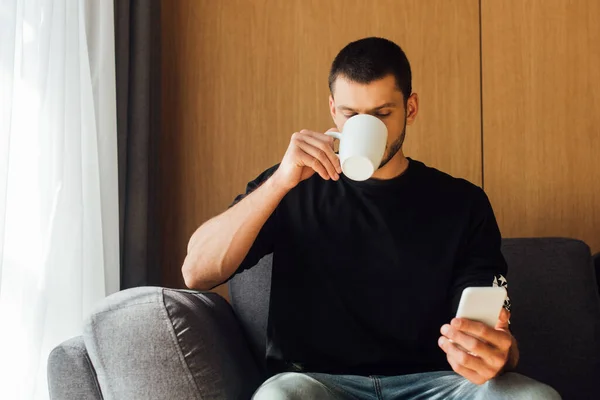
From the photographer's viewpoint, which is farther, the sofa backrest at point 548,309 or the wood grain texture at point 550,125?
the wood grain texture at point 550,125

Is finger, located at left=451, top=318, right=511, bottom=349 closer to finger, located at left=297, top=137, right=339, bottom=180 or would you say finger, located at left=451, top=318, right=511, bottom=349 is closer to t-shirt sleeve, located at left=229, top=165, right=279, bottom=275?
finger, located at left=297, top=137, right=339, bottom=180

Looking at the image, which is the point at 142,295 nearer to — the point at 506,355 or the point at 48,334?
the point at 48,334

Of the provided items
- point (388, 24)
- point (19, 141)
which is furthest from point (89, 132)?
point (388, 24)

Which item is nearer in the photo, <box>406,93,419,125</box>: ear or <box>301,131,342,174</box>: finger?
<box>301,131,342,174</box>: finger

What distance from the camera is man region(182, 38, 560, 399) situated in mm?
1444

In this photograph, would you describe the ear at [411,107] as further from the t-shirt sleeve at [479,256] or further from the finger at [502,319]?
the finger at [502,319]

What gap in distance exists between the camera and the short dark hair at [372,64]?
148cm

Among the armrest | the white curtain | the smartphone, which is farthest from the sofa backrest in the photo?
the smartphone

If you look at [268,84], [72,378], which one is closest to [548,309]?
[268,84]

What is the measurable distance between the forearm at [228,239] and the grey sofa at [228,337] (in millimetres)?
56

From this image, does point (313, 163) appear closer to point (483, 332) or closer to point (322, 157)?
point (322, 157)

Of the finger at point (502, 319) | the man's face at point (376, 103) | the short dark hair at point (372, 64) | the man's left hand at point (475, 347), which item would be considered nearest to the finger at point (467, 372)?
the man's left hand at point (475, 347)

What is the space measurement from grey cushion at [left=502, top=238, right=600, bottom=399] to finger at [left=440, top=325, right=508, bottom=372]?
2.31ft

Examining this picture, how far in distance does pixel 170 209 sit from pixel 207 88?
41cm
